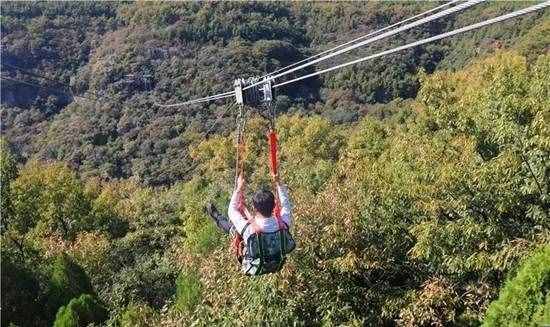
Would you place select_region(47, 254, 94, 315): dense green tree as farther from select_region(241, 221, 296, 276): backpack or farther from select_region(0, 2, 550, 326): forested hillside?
select_region(241, 221, 296, 276): backpack

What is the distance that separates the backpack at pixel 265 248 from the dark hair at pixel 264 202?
0.46 ft

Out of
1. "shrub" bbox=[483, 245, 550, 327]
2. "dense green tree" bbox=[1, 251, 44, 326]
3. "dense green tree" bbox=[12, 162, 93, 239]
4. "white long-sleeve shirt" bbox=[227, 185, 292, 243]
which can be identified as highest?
"white long-sleeve shirt" bbox=[227, 185, 292, 243]

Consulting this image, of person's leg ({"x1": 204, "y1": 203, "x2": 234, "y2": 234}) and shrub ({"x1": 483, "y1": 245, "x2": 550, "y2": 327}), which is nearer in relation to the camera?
shrub ({"x1": 483, "y1": 245, "x2": 550, "y2": 327})

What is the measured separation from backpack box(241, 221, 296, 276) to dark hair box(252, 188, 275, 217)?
0.14m

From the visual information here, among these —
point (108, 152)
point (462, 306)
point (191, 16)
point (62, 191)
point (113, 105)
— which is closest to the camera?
point (462, 306)

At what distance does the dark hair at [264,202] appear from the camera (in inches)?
221

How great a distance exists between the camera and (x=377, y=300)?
34.7 feet

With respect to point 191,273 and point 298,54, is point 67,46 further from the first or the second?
point 191,273

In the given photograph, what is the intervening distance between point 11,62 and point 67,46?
25.7 feet

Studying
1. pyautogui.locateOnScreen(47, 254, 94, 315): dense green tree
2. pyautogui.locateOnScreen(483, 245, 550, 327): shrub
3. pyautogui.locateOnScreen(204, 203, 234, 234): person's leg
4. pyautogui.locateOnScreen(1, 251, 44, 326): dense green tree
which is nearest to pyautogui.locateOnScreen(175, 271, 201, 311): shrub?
pyautogui.locateOnScreen(47, 254, 94, 315): dense green tree

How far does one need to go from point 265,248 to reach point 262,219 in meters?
0.25

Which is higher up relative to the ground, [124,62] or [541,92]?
[541,92]

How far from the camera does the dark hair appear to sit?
5.61m

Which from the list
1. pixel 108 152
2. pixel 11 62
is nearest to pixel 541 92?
pixel 108 152
